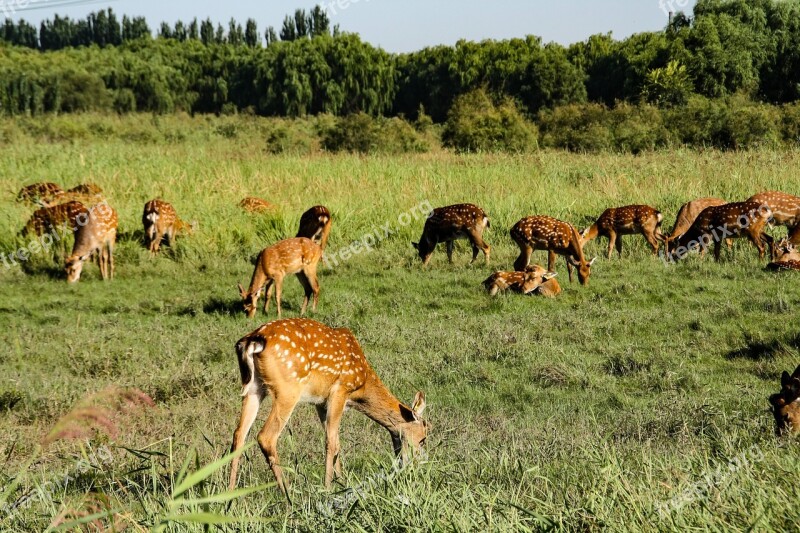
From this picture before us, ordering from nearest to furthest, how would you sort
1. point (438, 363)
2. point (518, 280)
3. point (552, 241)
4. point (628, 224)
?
point (438, 363) → point (518, 280) → point (552, 241) → point (628, 224)

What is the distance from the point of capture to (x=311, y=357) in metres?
5.73

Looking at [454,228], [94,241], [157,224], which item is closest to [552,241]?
[454,228]

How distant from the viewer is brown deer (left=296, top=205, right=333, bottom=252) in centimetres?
1384

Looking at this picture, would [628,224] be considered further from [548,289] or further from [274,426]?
[274,426]

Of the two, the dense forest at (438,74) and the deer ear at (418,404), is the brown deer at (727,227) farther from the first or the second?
the dense forest at (438,74)

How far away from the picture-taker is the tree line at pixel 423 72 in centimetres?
3834

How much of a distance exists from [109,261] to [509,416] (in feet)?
29.8

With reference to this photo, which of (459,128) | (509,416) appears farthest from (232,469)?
(459,128)

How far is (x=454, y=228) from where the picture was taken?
1366 centimetres

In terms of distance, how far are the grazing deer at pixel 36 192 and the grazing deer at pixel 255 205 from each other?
3664 mm

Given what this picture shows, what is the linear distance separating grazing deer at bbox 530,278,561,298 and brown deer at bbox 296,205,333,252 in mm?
3980

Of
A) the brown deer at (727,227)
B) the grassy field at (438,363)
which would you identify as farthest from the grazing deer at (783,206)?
the grassy field at (438,363)

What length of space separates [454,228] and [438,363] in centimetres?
552

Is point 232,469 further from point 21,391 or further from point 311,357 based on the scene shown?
point 21,391
